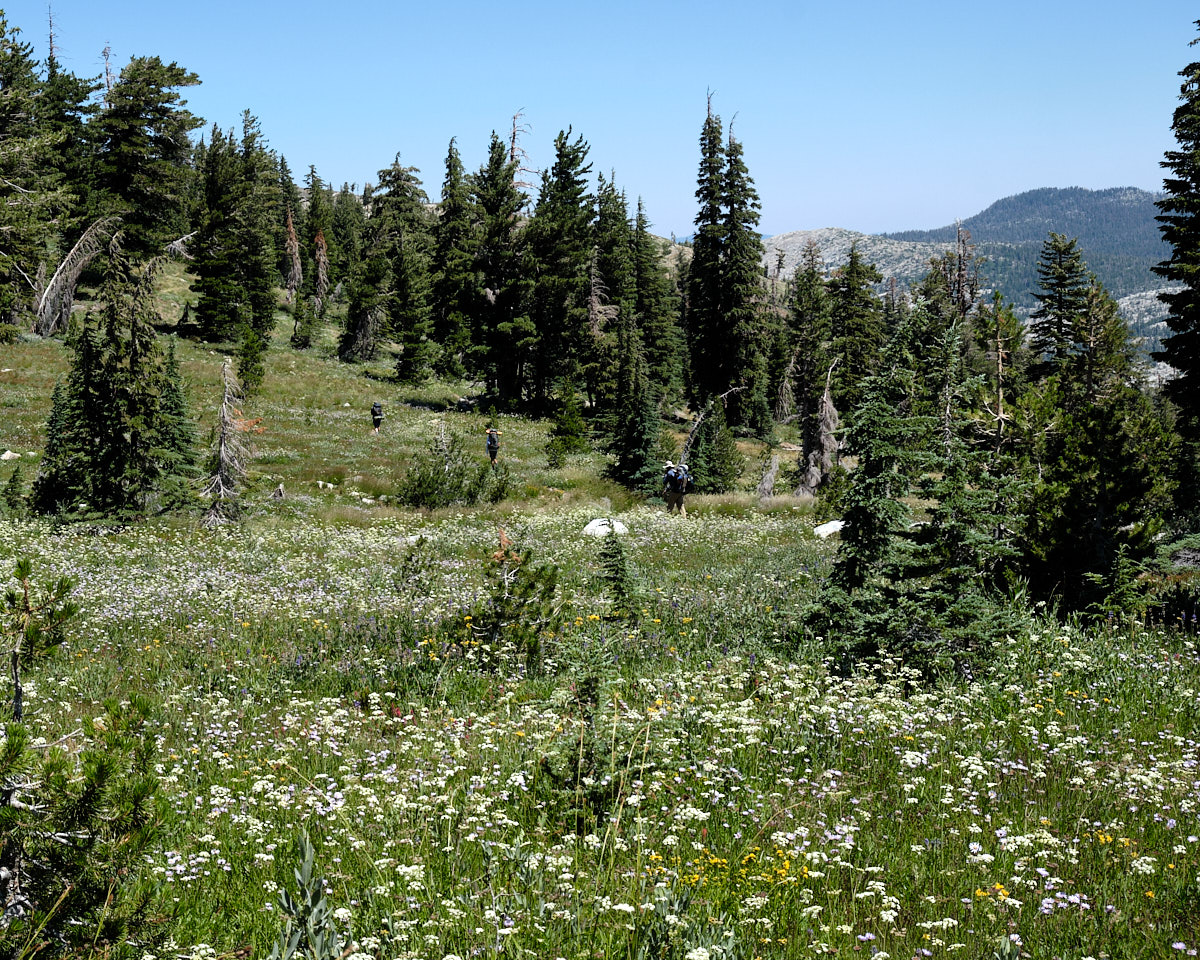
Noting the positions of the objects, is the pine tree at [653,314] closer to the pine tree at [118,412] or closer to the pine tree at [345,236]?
A: the pine tree at [345,236]

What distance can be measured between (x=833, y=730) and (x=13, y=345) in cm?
5281

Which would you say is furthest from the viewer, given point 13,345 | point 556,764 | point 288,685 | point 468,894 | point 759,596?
point 13,345

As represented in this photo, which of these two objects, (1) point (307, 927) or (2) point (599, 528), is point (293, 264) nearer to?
(2) point (599, 528)

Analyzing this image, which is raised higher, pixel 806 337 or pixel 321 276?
pixel 321 276

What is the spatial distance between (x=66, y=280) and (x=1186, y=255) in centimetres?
3927

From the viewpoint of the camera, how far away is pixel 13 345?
145 ft

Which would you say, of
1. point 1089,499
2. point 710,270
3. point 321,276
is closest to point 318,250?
point 321,276

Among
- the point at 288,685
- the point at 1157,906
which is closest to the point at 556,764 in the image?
the point at 1157,906

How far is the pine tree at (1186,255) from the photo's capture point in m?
28.0

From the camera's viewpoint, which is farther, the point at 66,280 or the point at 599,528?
the point at 66,280

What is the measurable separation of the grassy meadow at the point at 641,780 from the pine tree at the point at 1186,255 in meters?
25.7

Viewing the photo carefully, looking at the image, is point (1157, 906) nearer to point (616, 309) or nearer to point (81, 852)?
point (81, 852)

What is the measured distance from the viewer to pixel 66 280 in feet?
86.8

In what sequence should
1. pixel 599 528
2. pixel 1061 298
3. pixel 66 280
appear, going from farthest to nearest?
pixel 1061 298 < pixel 66 280 < pixel 599 528
